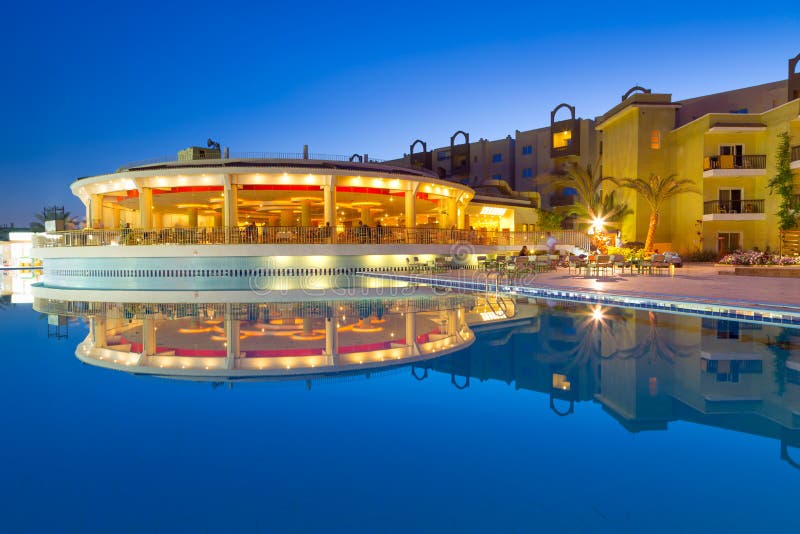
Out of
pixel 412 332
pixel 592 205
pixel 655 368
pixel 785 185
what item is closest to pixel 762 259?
pixel 785 185

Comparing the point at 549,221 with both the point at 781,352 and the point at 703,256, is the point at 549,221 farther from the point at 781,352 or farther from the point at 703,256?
the point at 781,352

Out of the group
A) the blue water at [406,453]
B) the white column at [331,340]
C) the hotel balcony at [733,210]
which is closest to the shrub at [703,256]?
the hotel balcony at [733,210]

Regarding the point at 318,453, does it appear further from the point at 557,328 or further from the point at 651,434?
the point at 557,328

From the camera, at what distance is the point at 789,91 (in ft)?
81.8

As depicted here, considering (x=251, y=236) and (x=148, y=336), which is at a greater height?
(x=251, y=236)

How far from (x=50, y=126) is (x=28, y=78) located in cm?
1272

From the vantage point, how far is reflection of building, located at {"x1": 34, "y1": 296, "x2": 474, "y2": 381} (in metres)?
5.48

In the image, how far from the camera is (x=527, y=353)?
239 inches

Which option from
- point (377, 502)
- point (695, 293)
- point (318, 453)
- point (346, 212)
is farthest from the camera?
point (346, 212)

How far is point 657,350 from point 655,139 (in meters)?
27.0

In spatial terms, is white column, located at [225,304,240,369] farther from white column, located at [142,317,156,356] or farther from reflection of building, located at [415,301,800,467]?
reflection of building, located at [415,301,800,467]

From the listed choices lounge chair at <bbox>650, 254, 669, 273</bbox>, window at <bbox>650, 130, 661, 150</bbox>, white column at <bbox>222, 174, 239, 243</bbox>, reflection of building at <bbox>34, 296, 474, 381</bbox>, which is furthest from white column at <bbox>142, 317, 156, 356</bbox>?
window at <bbox>650, 130, 661, 150</bbox>

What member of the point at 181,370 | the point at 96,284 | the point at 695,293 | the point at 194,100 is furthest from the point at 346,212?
the point at 194,100

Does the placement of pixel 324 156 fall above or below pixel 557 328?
above
